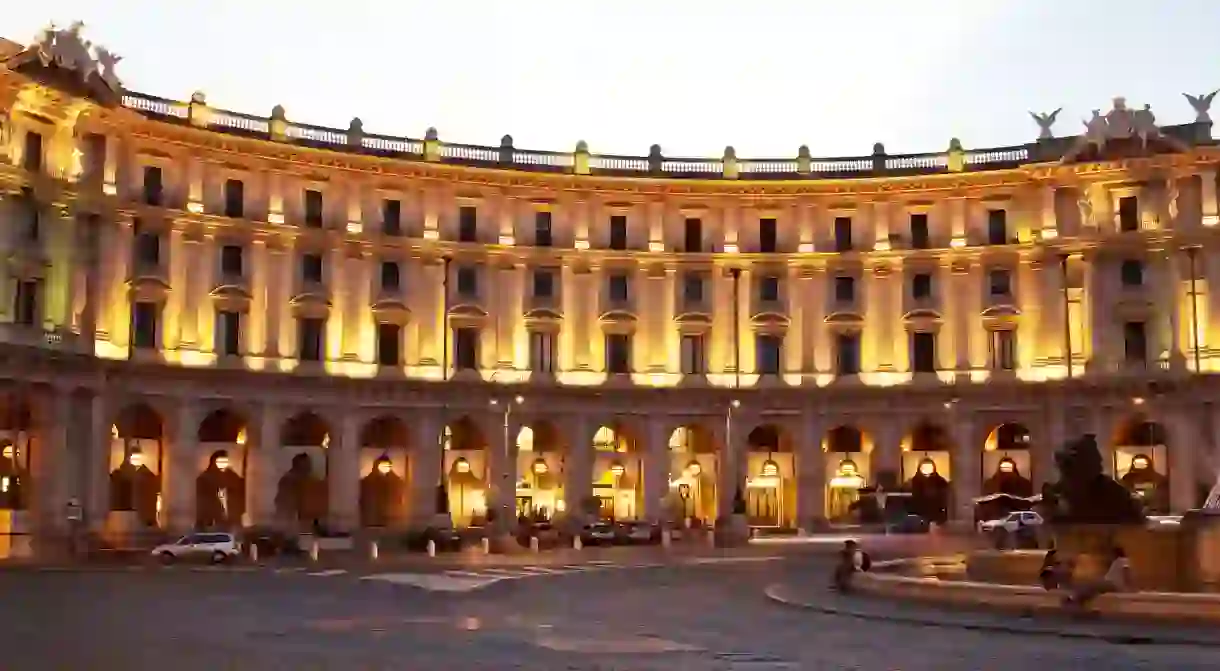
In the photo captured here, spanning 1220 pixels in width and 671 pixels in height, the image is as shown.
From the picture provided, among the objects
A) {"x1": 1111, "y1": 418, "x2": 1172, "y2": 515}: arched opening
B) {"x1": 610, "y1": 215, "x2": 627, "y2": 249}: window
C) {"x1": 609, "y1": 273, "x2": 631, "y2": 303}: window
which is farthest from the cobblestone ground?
{"x1": 610, "y1": 215, "x2": 627, "y2": 249}: window

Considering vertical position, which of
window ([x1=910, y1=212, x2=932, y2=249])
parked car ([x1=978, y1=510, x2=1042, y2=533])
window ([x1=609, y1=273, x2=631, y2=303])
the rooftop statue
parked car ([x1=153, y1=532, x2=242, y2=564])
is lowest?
parked car ([x1=153, y1=532, x2=242, y2=564])

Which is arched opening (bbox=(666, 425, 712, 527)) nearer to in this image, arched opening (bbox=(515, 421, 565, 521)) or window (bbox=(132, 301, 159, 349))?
arched opening (bbox=(515, 421, 565, 521))

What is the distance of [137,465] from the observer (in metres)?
66.3

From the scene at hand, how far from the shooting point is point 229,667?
18312 millimetres

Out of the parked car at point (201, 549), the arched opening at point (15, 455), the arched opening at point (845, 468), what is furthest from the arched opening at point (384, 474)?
the arched opening at point (845, 468)

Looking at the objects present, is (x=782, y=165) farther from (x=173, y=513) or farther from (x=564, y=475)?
(x=173, y=513)

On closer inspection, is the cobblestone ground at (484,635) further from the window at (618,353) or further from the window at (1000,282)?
the window at (1000,282)

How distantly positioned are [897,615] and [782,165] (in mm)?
57301

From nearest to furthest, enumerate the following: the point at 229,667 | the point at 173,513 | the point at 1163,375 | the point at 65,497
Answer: the point at 229,667
the point at 65,497
the point at 173,513
the point at 1163,375

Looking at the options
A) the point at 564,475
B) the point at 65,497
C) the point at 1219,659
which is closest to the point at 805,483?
the point at 564,475

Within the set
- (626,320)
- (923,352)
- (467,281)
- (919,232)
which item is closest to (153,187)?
(467,281)

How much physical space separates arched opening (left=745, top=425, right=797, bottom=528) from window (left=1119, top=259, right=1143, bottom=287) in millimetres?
19899

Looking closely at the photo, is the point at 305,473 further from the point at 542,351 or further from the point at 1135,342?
the point at 1135,342

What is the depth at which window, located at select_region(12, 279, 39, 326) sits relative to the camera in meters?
58.7
